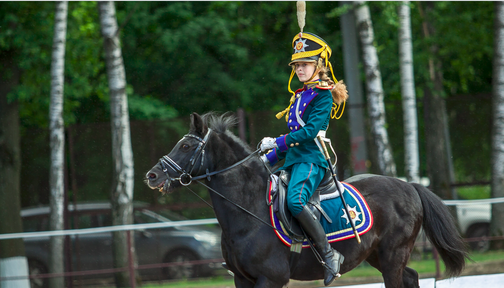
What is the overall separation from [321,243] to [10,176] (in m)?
6.88

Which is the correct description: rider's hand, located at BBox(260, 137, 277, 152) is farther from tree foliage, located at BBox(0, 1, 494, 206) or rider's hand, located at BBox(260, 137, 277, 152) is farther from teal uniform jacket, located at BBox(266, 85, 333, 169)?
tree foliage, located at BBox(0, 1, 494, 206)

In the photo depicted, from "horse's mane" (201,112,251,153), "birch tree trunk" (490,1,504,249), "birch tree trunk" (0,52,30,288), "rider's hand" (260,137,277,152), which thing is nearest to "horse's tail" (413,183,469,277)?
"rider's hand" (260,137,277,152)

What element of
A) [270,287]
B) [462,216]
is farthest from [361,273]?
[270,287]

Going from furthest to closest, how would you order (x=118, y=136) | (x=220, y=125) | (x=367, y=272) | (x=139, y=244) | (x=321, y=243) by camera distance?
1. (x=139, y=244)
2. (x=118, y=136)
3. (x=367, y=272)
4. (x=220, y=125)
5. (x=321, y=243)

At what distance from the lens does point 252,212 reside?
168 inches

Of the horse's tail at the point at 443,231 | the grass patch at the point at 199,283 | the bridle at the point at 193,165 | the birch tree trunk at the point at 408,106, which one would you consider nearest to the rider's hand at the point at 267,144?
the bridle at the point at 193,165

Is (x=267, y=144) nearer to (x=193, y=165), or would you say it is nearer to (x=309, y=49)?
(x=193, y=165)

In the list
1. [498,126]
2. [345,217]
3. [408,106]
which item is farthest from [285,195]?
→ [498,126]

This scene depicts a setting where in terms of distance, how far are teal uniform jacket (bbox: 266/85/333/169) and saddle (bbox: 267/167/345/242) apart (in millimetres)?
151

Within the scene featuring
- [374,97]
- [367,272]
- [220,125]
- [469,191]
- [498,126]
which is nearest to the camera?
[220,125]

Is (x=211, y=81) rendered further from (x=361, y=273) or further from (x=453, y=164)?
(x=361, y=273)

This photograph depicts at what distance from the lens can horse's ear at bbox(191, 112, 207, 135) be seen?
4188 mm

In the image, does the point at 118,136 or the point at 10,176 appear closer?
the point at 118,136

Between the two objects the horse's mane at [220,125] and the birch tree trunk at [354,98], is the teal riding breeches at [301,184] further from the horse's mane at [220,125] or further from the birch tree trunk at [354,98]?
the birch tree trunk at [354,98]
